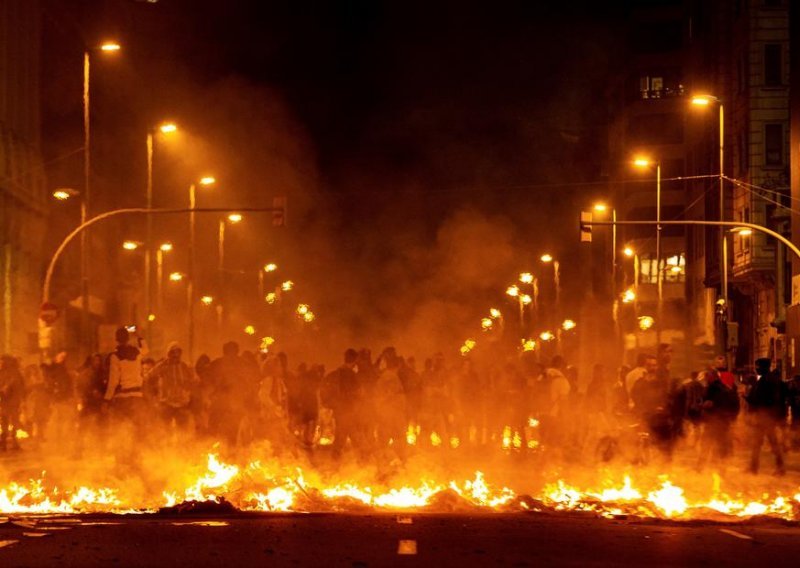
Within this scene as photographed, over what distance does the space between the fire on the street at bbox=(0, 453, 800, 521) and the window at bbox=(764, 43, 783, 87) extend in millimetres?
40825

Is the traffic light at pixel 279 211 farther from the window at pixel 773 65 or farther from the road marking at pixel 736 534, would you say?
the window at pixel 773 65

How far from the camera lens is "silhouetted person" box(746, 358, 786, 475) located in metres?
18.0

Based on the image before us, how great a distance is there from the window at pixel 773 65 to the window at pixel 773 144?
1.65m

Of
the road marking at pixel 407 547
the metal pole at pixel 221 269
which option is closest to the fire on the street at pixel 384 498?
the road marking at pixel 407 547

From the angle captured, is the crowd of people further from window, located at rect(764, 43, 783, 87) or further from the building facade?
window, located at rect(764, 43, 783, 87)

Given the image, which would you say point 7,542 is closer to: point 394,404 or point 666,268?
point 394,404

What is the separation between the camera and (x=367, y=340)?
39.6 m

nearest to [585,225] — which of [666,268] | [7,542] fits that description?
[7,542]

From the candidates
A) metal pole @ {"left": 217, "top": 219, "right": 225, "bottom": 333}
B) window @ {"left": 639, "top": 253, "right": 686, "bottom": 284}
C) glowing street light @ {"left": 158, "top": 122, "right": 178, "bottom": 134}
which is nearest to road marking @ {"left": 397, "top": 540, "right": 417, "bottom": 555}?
glowing street light @ {"left": 158, "top": 122, "right": 178, "bottom": 134}

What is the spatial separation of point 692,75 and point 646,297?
2034 centimetres

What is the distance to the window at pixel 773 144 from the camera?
5100cm

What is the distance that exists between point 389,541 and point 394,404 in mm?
10492

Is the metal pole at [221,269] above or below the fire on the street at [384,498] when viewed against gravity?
above

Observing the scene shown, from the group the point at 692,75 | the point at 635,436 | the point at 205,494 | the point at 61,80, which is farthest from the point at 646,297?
the point at 205,494
